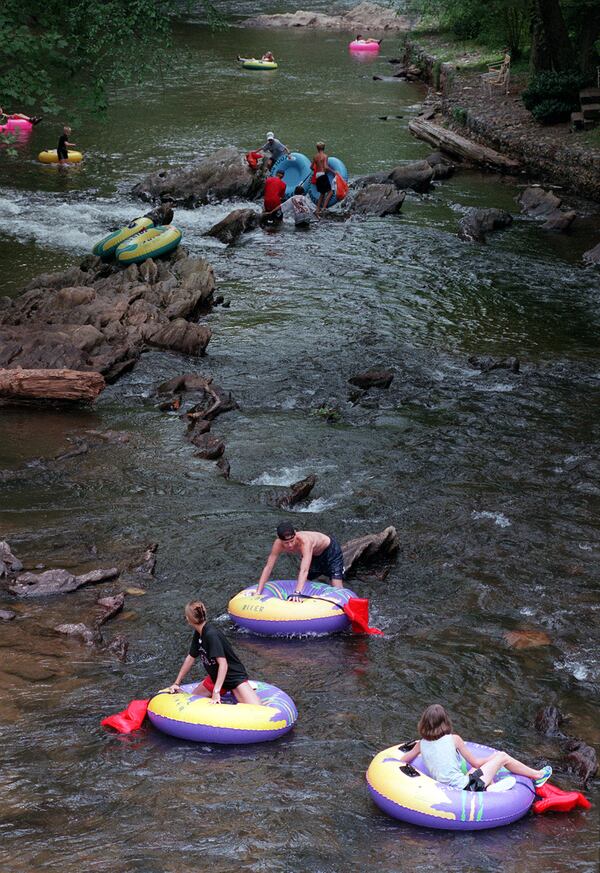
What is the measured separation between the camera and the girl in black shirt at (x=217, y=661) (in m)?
9.97

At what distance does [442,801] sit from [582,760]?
58.1 inches

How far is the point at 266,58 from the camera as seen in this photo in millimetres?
52938

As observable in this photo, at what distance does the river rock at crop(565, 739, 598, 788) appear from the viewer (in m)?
9.38

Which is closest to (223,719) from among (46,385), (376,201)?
(46,385)

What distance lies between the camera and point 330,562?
12.4m

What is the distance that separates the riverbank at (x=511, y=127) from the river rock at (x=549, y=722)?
2249 cm

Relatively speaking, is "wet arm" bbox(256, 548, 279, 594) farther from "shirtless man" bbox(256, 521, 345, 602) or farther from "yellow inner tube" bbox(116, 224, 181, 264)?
"yellow inner tube" bbox(116, 224, 181, 264)

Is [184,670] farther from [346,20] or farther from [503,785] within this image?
[346,20]

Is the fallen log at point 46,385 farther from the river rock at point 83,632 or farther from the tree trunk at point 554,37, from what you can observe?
the tree trunk at point 554,37

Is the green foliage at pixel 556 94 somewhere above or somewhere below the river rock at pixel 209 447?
above

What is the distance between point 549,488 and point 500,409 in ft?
9.84

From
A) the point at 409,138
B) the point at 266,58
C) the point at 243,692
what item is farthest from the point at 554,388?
the point at 266,58

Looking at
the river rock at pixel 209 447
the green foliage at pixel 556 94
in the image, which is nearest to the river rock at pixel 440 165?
the green foliage at pixel 556 94

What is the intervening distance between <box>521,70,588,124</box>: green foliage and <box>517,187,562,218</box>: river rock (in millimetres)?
4715
